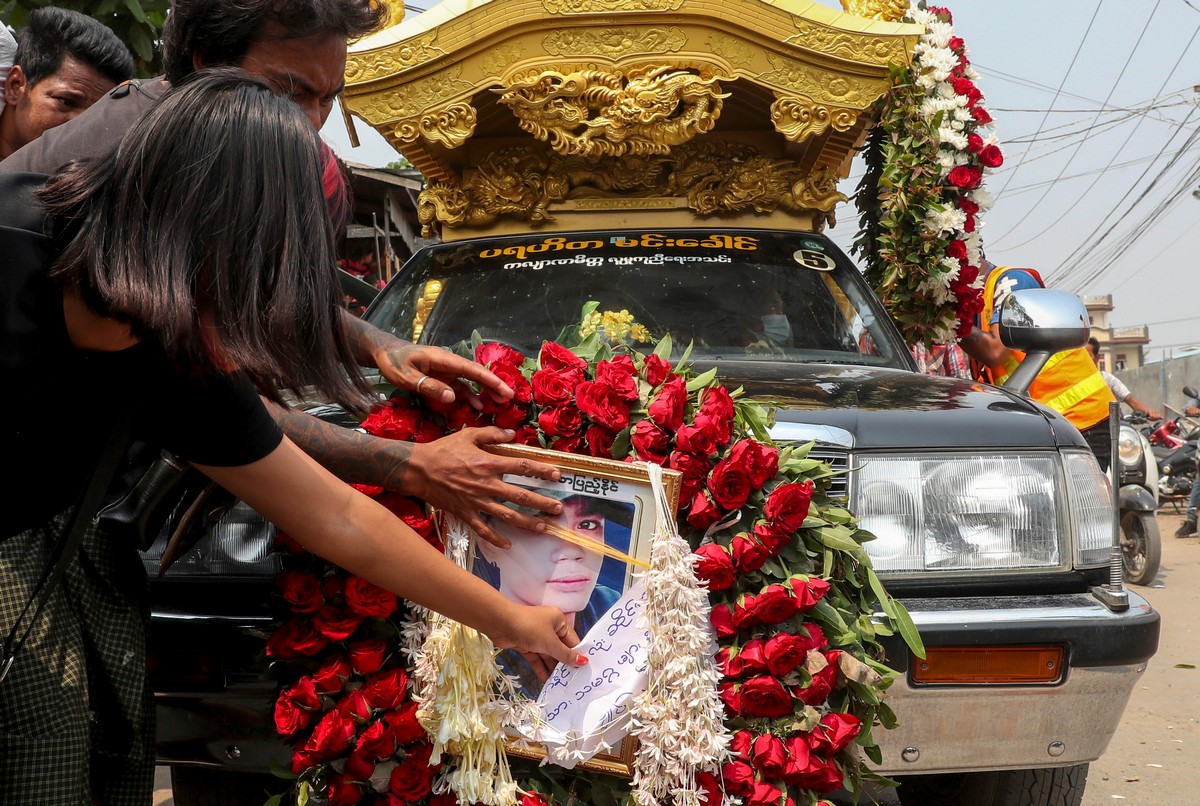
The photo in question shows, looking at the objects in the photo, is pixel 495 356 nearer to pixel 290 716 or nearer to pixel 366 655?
pixel 366 655

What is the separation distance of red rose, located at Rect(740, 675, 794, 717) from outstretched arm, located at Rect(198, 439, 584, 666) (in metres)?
0.42

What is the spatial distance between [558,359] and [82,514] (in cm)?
93

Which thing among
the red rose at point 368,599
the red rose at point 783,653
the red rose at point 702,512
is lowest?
the red rose at point 368,599

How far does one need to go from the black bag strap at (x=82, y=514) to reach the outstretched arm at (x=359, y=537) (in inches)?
5.1

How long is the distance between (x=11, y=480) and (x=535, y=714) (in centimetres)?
98

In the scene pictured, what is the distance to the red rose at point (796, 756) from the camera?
1992 millimetres

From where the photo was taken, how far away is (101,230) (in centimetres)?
142

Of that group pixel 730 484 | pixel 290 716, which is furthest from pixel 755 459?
pixel 290 716

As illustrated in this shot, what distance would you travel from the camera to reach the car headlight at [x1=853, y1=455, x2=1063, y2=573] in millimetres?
2514

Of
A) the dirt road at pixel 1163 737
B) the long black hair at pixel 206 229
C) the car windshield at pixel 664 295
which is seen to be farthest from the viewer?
the dirt road at pixel 1163 737

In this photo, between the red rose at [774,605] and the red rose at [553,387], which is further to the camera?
the red rose at [553,387]

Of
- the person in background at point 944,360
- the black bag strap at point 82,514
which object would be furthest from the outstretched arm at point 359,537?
the person in background at point 944,360

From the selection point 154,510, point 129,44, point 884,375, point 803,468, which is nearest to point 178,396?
point 154,510

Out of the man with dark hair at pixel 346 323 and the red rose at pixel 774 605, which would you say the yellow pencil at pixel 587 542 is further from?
the red rose at pixel 774 605
